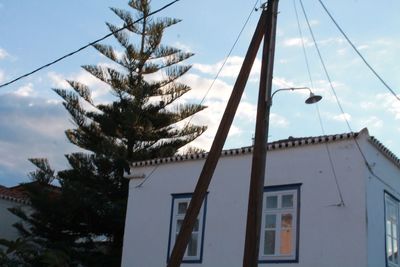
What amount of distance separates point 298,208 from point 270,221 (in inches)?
28.2

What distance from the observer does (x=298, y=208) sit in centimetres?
1259

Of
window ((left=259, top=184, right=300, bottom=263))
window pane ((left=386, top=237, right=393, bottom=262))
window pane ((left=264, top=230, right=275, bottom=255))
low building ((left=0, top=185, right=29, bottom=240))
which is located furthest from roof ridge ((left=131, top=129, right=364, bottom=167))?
low building ((left=0, top=185, right=29, bottom=240))

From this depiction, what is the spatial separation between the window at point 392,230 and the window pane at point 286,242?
74.9 inches

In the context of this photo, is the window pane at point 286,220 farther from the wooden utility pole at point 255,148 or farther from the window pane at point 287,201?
the wooden utility pole at point 255,148

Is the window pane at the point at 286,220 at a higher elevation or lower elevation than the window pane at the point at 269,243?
higher

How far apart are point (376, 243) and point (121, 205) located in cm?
1258

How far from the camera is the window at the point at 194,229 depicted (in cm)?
1385

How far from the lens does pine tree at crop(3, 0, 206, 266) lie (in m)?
23.1

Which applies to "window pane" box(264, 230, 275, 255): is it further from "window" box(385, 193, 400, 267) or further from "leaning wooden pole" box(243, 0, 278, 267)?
"leaning wooden pole" box(243, 0, 278, 267)

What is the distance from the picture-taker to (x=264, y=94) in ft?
29.9

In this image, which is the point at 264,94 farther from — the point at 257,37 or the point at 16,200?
the point at 16,200

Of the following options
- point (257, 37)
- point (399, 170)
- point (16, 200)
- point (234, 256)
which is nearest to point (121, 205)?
point (16, 200)

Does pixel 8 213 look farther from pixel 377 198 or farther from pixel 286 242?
pixel 377 198

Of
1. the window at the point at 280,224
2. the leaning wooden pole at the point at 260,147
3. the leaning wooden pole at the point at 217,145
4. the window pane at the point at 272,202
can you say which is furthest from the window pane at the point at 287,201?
the leaning wooden pole at the point at 260,147
